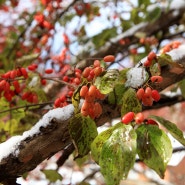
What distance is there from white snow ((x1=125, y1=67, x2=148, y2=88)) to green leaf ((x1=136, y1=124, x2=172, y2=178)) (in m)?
Result: 0.25

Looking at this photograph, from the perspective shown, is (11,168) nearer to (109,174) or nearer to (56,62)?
(109,174)

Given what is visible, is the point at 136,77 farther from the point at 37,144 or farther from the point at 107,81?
the point at 37,144

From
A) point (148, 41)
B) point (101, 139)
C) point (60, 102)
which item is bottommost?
point (148, 41)

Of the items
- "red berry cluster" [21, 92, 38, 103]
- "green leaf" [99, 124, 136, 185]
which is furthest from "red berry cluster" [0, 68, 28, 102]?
"green leaf" [99, 124, 136, 185]

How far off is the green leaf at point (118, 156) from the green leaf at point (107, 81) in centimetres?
18

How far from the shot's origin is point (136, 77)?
1055 millimetres

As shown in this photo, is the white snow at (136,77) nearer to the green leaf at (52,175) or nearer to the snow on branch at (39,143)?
the snow on branch at (39,143)

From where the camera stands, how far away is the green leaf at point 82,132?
3.12 ft

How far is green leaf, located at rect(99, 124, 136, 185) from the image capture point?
2.41 ft

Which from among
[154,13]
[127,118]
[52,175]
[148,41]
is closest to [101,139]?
[127,118]

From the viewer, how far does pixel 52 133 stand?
1021mm

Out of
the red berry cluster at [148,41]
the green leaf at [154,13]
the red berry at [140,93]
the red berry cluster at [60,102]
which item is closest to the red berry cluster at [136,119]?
the red berry at [140,93]

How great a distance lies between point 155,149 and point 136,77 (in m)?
0.33

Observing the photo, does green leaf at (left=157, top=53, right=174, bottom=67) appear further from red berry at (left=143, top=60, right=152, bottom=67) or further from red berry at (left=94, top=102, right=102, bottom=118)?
red berry at (left=94, top=102, right=102, bottom=118)
